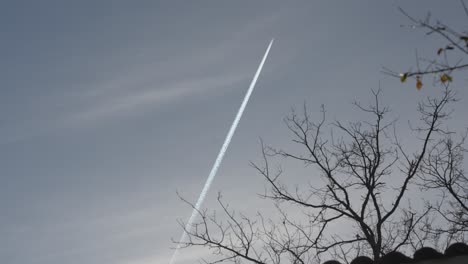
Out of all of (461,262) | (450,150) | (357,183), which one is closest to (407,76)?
(461,262)

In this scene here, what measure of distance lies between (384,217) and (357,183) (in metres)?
1.31

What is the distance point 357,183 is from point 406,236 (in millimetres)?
2222

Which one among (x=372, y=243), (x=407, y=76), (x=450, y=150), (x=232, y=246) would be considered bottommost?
(x=407, y=76)

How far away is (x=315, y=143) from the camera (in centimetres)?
1351

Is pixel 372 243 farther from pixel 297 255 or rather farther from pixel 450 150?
pixel 450 150

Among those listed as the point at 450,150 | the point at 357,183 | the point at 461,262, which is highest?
the point at 450,150

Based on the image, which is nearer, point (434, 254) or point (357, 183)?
point (434, 254)

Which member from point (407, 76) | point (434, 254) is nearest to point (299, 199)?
point (434, 254)

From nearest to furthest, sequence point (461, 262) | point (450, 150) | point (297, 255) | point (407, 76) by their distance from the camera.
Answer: point (407, 76)
point (461, 262)
point (297, 255)
point (450, 150)

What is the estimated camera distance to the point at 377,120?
13133 mm

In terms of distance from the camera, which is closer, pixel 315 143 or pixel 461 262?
pixel 461 262

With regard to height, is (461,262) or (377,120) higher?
(377,120)

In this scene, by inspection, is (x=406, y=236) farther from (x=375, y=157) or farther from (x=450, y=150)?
(x=450, y=150)

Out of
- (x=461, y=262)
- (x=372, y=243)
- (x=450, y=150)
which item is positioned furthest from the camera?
(x=450, y=150)
